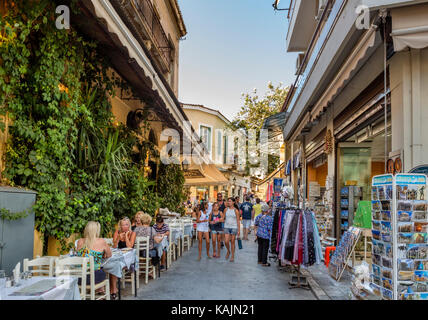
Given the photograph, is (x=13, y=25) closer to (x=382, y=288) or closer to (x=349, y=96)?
(x=382, y=288)

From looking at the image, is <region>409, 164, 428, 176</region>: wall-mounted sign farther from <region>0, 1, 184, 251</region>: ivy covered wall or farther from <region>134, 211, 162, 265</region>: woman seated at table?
<region>0, 1, 184, 251</region>: ivy covered wall

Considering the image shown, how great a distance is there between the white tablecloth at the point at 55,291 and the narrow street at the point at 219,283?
274 cm

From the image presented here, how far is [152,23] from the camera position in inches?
527

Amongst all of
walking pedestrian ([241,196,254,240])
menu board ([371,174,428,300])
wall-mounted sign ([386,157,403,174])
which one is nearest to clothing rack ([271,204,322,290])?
wall-mounted sign ([386,157,403,174])

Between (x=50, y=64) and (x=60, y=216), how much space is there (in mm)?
2471

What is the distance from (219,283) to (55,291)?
450cm

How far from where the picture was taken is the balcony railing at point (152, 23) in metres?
11.9

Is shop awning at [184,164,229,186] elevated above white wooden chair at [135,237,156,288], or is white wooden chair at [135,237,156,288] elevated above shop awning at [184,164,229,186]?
shop awning at [184,164,229,186]

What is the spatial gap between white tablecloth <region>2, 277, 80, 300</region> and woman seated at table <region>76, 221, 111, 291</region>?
1385 mm

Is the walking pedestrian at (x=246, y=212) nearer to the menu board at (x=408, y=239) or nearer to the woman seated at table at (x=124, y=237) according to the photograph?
the woman seated at table at (x=124, y=237)

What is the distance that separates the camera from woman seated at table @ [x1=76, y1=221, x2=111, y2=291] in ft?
18.6

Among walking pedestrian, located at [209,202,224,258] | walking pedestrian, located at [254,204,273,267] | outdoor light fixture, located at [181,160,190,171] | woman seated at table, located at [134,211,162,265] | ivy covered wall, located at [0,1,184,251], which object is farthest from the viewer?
outdoor light fixture, located at [181,160,190,171]

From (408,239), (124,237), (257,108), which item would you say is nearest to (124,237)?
(124,237)
